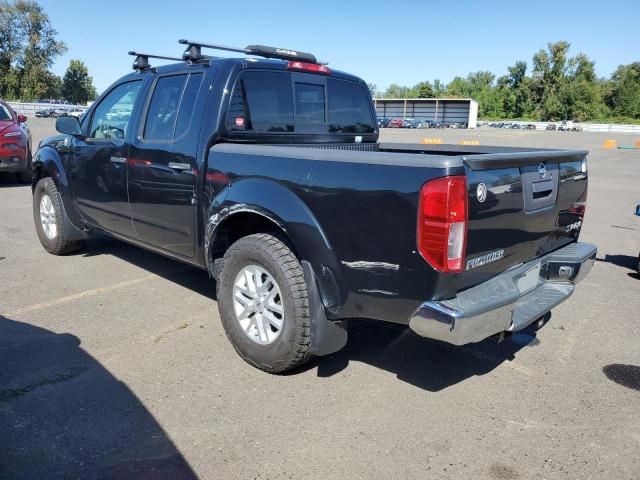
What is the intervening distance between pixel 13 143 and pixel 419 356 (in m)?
9.90

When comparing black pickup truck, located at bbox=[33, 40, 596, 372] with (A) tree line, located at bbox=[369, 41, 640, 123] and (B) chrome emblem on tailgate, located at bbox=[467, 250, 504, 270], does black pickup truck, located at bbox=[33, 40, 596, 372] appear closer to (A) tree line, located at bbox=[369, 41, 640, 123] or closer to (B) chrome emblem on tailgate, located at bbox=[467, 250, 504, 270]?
(B) chrome emblem on tailgate, located at bbox=[467, 250, 504, 270]

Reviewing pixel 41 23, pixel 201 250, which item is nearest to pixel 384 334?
pixel 201 250

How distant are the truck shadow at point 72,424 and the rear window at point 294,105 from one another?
192 centimetres

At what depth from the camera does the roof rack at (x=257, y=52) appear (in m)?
4.04

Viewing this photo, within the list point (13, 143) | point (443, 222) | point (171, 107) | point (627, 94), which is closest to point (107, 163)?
point (171, 107)

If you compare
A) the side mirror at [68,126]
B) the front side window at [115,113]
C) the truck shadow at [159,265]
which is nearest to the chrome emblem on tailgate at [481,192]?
the truck shadow at [159,265]

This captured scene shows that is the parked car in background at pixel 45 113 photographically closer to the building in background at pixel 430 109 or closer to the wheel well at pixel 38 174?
the wheel well at pixel 38 174

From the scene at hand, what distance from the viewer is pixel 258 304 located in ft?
11.2

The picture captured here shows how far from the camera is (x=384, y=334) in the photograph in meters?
4.14

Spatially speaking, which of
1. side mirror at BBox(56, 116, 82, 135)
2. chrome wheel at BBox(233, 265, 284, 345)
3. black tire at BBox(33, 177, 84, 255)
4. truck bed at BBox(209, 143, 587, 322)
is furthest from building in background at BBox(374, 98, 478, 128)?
chrome wheel at BBox(233, 265, 284, 345)

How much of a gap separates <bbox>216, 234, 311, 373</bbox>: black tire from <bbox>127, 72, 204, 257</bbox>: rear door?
1.99 feet

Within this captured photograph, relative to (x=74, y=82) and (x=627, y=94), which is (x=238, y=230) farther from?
(x=627, y=94)

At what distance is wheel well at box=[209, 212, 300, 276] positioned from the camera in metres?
3.44

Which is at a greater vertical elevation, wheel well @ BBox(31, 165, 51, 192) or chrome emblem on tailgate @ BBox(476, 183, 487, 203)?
chrome emblem on tailgate @ BBox(476, 183, 487, 203)
